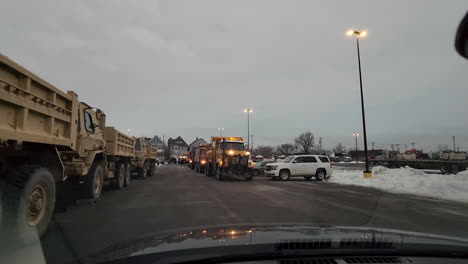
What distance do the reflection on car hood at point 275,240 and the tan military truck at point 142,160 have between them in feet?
50.2

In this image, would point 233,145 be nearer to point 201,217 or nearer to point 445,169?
point 201,217

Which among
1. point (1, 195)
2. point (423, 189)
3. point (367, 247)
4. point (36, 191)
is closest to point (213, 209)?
point (36, 191)

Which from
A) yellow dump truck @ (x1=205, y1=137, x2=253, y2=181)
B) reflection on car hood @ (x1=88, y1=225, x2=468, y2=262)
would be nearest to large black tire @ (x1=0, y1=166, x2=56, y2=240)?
reflection on car hood @ (x1=88, y1=225, x2=468, y2=262)

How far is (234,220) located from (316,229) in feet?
13.0

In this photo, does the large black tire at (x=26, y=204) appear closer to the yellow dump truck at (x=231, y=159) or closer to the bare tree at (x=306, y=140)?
the yellow dump truck at (x=231, y=159)

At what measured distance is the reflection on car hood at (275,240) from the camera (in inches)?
96.1

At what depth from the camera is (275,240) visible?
267 centimetres

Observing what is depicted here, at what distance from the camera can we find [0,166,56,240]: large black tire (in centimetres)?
486

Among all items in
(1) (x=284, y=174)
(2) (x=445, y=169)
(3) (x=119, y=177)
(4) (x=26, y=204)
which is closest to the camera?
(4) (x=26, y=204)

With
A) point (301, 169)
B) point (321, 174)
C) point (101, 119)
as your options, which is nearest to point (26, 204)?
point (101, 119)

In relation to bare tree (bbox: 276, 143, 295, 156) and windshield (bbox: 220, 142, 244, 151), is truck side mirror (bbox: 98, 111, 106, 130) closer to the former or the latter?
windshield (bbox: 220, 142, 244, 151)

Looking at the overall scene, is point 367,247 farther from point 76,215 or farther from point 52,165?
point 76,215

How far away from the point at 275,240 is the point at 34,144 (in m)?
5.28

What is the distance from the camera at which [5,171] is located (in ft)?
17.4
